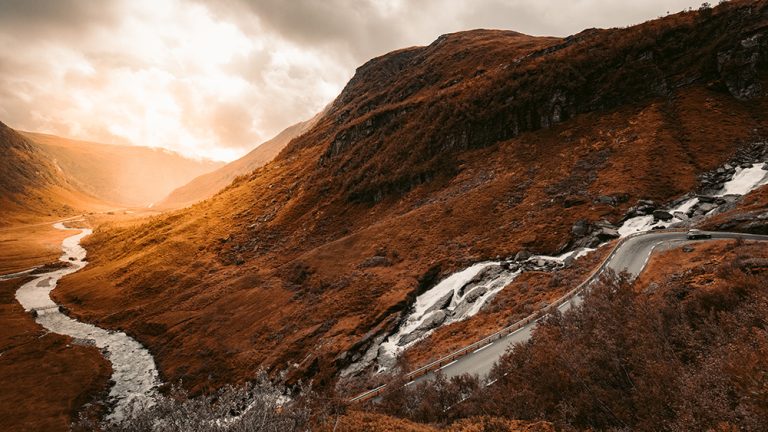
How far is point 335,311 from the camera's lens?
37625 mm

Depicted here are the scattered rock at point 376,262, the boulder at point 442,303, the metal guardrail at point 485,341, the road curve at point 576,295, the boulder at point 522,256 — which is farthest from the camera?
the scattered rock at point 376,262

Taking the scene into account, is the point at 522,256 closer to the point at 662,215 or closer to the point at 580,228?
the point at 580,228

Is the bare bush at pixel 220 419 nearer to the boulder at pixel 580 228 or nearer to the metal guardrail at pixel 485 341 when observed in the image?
the metal guardrail at pixel 485 341

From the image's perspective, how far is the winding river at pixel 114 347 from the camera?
3622cm

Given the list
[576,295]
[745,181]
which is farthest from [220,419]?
→ [745,181]

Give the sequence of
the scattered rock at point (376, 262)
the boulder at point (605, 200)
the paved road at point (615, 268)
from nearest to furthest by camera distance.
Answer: the paved road at point (615, 268)
the boulder at point (605, 200)
the scattered rock at point (376, 262)

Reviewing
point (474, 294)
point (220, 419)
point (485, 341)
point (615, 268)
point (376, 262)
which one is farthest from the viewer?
point (376, 262)

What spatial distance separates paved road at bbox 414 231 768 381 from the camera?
20.8 metres

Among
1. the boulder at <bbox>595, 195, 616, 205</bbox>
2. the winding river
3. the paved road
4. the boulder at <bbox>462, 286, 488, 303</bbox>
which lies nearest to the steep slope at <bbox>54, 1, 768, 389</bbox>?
the boulder at <bbox>595, 195, 616, 205</bbox>

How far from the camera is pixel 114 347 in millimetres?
48125

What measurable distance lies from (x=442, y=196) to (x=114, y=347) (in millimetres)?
51531

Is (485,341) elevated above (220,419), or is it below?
below

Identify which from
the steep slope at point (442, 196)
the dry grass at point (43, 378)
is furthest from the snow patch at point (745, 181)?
the dry grass at point (43, 378)

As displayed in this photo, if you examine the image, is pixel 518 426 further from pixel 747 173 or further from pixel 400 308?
pixel 747 173
